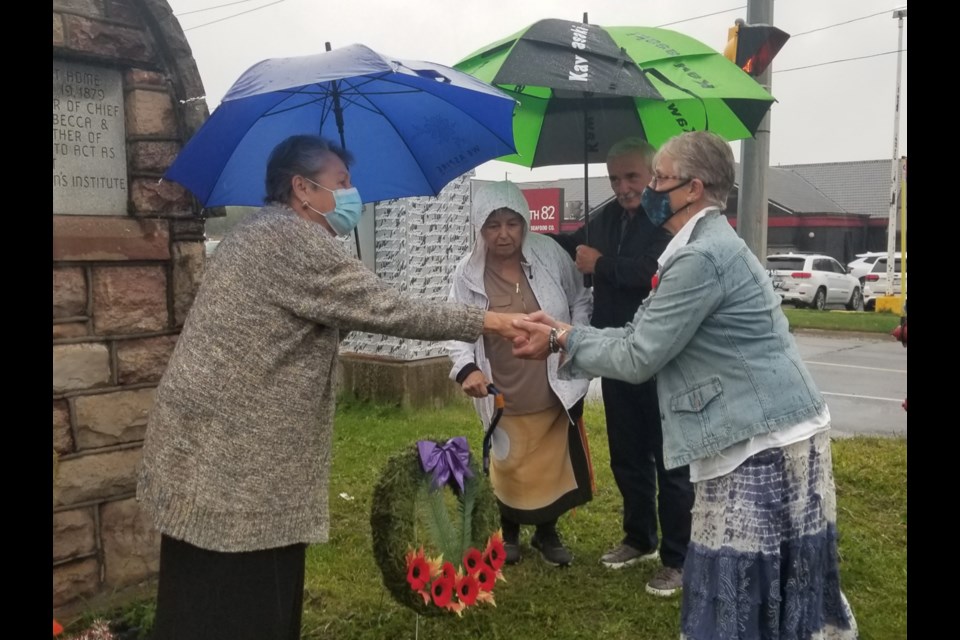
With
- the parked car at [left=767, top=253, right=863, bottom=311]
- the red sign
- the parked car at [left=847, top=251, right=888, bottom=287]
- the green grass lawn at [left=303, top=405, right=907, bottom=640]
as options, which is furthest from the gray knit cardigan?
the parked car at [left=847, top=251, right=888, bottom=287]

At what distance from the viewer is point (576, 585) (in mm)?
4266

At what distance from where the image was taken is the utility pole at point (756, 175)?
16.6ft

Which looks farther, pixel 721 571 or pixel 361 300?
pixel 721 571

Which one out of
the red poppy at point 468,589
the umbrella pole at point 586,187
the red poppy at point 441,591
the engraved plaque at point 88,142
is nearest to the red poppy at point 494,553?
the red poppy at point 468,589

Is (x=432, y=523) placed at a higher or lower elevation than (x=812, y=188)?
lower

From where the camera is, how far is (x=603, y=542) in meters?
4.84

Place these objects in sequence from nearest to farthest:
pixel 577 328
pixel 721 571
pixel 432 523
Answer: pixel 721 571 < pixel 577 328 < pixel 432 523

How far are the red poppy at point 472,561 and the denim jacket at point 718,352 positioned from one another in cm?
99

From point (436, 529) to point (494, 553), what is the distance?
280 millimetres

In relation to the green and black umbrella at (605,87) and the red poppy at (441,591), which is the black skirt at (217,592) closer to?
the red poppy at (441,591)
